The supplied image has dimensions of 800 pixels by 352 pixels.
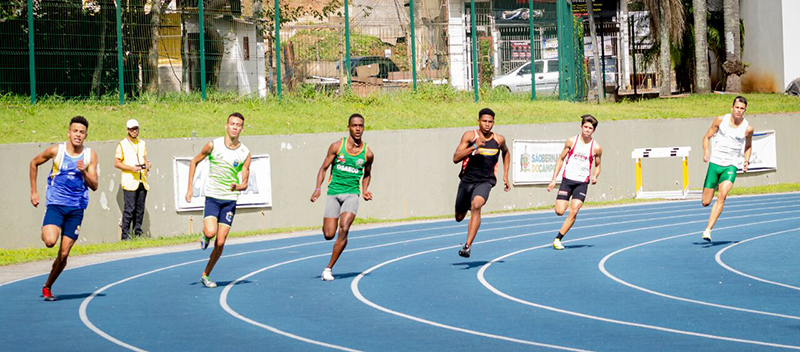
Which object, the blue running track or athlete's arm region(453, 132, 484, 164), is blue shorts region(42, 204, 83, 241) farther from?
athlete's arm region(453, 132, 484, 164)

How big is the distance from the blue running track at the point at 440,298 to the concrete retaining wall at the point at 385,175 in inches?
100

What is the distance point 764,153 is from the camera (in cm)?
2747

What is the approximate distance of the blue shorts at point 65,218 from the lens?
10.9m

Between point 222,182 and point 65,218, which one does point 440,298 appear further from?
point 65,218

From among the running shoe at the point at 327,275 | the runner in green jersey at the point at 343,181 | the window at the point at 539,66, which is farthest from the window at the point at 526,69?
the running shoe at the point at 327,275

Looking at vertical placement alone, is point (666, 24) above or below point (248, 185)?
above

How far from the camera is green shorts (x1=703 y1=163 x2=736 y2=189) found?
49.9ft

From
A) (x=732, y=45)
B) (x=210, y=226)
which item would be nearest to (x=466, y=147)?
(x=210, y=226)

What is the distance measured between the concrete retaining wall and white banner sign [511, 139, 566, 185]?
8.0 inches

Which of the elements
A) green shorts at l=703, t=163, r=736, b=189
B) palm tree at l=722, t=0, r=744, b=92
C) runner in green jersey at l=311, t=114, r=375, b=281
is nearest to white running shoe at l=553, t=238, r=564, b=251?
green shorts at l=703, t=163, r=736, b=189

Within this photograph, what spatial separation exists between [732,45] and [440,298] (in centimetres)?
2857

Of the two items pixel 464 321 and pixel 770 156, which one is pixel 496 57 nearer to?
pixel 770 156

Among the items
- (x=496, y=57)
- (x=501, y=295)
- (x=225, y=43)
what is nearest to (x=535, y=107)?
(x=496, y=57)

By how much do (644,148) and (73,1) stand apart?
13.2 m
